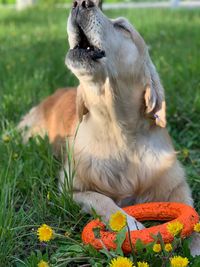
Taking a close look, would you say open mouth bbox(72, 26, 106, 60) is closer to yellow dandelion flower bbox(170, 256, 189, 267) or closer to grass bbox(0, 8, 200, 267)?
grass bbox(0, 8, 200, 267)

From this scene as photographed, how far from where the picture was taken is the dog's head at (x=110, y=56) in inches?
109

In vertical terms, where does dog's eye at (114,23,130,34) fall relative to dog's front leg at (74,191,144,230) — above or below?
above

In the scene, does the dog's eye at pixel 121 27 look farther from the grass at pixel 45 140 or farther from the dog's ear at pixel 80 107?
the grass at pixel 45 140

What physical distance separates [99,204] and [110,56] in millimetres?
801

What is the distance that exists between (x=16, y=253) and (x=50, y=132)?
77.3 inches

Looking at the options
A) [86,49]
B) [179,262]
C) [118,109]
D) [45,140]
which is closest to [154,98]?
[118,109]

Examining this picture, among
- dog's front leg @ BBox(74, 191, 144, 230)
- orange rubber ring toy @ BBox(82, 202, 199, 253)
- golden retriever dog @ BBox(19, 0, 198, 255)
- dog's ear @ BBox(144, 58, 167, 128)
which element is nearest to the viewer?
orange rubber ring toy @ BBox(82, 202, 199, 253)

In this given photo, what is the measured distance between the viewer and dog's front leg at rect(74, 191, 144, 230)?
108 inches

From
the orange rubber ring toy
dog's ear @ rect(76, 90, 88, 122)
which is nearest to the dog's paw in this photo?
the orange rubber ring toy

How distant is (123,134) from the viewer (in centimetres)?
303

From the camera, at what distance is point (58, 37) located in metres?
8.10

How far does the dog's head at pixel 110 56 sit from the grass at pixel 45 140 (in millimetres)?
644

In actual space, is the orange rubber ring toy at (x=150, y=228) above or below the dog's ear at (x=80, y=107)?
below

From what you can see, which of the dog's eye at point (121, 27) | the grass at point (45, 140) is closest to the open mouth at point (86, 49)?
the dog's eye at point (121, 27)
